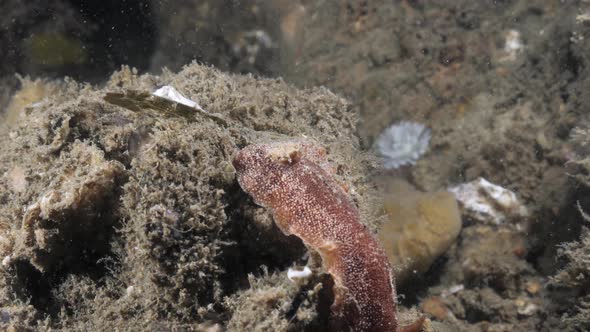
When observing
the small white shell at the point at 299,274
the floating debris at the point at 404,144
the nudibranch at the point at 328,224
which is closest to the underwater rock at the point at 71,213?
the nudibranch at the point at 328,224

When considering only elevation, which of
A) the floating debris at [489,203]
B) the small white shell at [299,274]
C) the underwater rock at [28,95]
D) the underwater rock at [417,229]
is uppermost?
the underwater rock at [28,95]

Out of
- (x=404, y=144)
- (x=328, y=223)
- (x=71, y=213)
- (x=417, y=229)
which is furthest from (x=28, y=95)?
(x=404, y=144)

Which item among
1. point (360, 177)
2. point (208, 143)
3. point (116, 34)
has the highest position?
point (116, 34)

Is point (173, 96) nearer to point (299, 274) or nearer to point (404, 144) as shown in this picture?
point (299, 274)

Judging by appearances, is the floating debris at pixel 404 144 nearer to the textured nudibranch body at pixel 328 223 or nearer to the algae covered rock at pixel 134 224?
the algae covered rock at pixel 134 224

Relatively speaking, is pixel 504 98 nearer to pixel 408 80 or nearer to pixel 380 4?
pixel 408 80

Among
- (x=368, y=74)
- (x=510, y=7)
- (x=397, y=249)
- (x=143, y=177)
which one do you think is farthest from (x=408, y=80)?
(x=143, y=177)

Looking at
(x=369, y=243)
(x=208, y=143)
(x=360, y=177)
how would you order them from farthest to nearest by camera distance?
1. (x=360, y=177)
2. (x=208, y=143)
3. (x=369, y=243)
